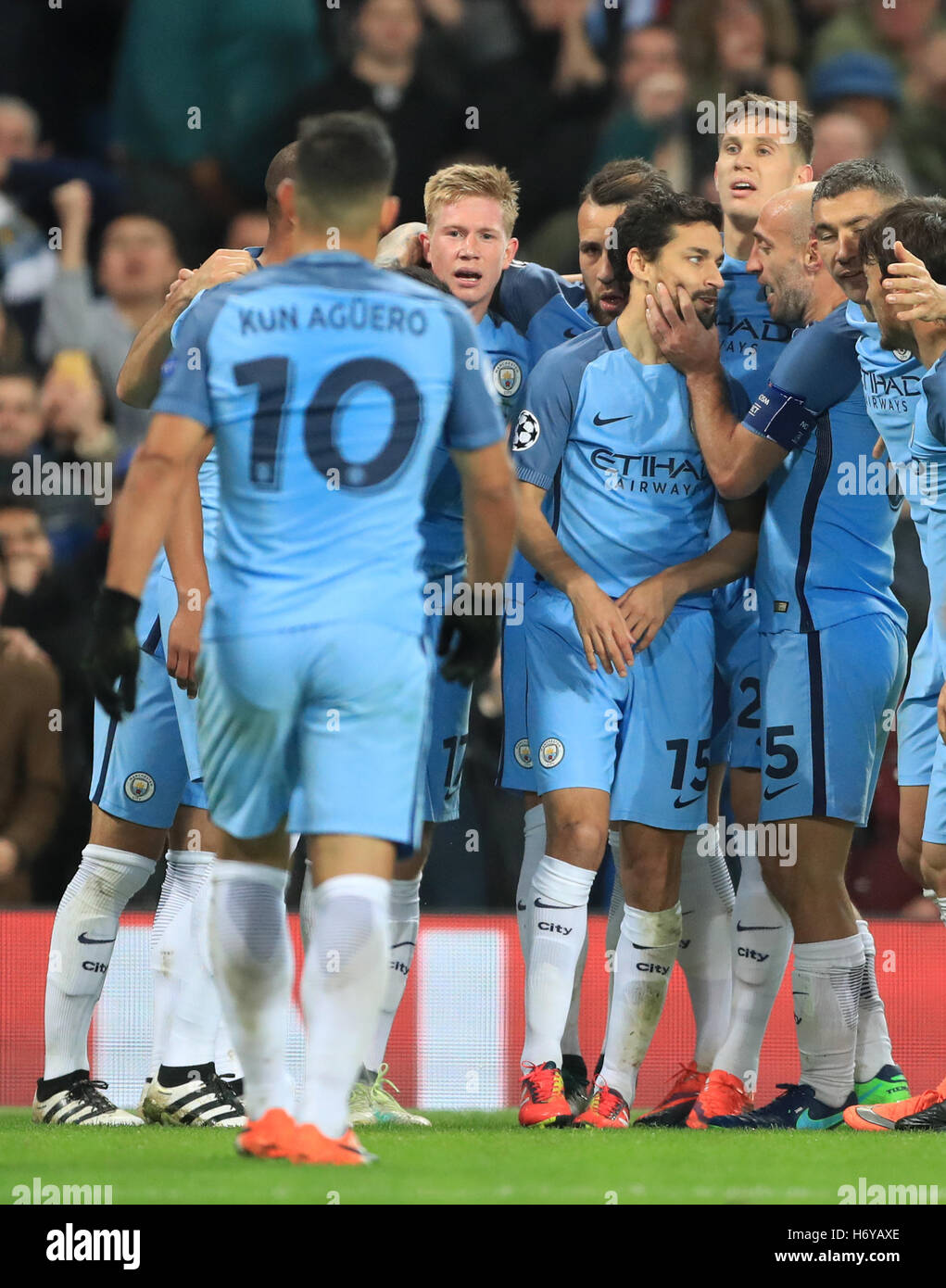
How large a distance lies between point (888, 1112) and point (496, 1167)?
1.52 m

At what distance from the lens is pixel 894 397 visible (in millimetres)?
4621

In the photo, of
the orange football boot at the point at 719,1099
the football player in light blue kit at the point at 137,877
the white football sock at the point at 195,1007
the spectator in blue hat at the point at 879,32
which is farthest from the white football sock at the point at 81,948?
the spectator in blue hat at the point at 879,32

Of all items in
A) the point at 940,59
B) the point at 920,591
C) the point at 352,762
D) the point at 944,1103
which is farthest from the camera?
the point at 940,59

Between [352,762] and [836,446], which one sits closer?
[352,762]

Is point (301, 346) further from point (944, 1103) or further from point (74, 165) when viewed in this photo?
point (74, 165)

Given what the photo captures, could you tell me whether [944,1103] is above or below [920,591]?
below

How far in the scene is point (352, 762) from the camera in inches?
135

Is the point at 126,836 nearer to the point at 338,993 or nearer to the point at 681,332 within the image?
the point at 338,993

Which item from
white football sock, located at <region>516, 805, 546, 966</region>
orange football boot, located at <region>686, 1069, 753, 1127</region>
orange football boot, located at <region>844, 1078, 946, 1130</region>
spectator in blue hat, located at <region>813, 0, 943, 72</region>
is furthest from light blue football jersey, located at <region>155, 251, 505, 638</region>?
spectator in blue hat, located at <region>813, 0, 943, 72</region>

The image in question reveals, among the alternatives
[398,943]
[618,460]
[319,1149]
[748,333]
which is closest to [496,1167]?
[319,1149]

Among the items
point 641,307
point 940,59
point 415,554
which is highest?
point 940,59

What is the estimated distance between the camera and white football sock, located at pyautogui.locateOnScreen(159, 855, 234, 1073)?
473 cm

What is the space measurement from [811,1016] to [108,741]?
77.2 inches
